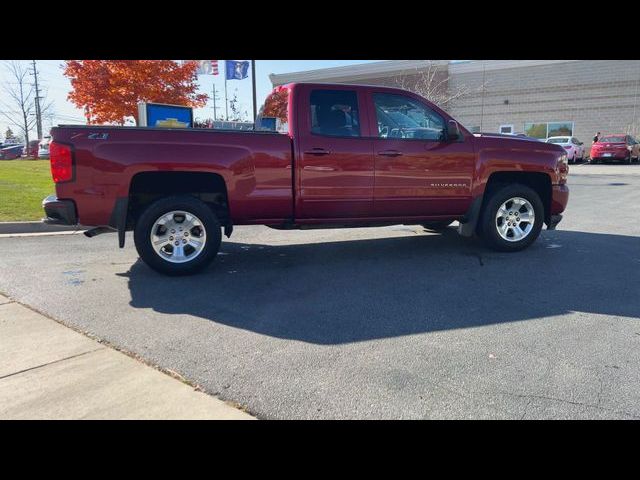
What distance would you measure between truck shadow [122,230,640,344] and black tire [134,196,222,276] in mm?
146

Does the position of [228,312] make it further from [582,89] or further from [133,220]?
[582,89]

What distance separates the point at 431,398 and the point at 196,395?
1.38 m

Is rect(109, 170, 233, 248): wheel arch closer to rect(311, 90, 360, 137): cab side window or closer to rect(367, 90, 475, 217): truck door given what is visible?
rect(311, 90, 360, 137): cab side window

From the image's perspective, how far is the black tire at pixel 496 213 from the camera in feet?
20.2

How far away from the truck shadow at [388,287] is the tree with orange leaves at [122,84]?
10279mm

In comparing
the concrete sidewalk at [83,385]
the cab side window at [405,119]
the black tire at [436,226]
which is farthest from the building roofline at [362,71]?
the concrete sidewalk at [83,385]

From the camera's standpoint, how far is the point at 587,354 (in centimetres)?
336

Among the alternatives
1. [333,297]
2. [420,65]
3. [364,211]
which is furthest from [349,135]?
[420,65]

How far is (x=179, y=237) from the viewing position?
5203 mm

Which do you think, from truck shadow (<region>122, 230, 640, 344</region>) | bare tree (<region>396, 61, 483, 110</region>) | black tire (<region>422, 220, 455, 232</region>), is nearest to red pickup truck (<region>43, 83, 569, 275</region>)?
truck shadow (<region>122, 230, 640, 344</region>)

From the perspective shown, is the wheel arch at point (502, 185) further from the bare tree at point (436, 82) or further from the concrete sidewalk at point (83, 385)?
the bare tree at point (436, 82)

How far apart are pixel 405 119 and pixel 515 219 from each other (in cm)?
202

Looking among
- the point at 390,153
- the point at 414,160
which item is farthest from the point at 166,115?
the point at 414,160

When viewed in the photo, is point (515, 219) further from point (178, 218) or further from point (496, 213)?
point (178, 218)
